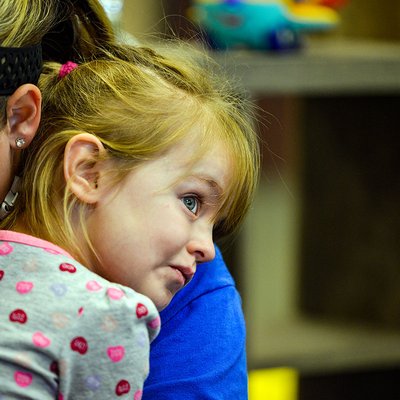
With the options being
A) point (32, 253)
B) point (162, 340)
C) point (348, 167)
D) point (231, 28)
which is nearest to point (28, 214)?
point (32, 253)

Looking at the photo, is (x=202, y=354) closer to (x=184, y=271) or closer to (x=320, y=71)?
(x=184, y=271)

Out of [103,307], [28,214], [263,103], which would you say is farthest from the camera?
[263,103]

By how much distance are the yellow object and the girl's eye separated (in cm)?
139

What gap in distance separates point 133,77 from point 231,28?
1.12 metres

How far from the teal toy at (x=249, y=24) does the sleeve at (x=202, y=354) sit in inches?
42.0

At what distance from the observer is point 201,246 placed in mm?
913

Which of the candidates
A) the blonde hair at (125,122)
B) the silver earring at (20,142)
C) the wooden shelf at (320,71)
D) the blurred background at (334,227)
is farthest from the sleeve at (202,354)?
the blurred background at (334,227)

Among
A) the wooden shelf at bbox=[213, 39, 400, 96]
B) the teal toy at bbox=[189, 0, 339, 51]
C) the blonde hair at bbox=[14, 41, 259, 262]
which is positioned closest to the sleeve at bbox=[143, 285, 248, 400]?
the blonde hair at bbox=[14, 41, 259, 262]

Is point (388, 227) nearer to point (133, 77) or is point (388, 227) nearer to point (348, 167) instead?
point (348, 167)

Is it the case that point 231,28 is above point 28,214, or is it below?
above

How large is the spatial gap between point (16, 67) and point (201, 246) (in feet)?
0.79

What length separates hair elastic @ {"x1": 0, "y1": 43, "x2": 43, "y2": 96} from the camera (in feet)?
2.78

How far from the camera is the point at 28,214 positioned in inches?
34.4

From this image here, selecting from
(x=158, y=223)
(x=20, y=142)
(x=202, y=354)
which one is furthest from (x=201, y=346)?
(x=20, y=142)
